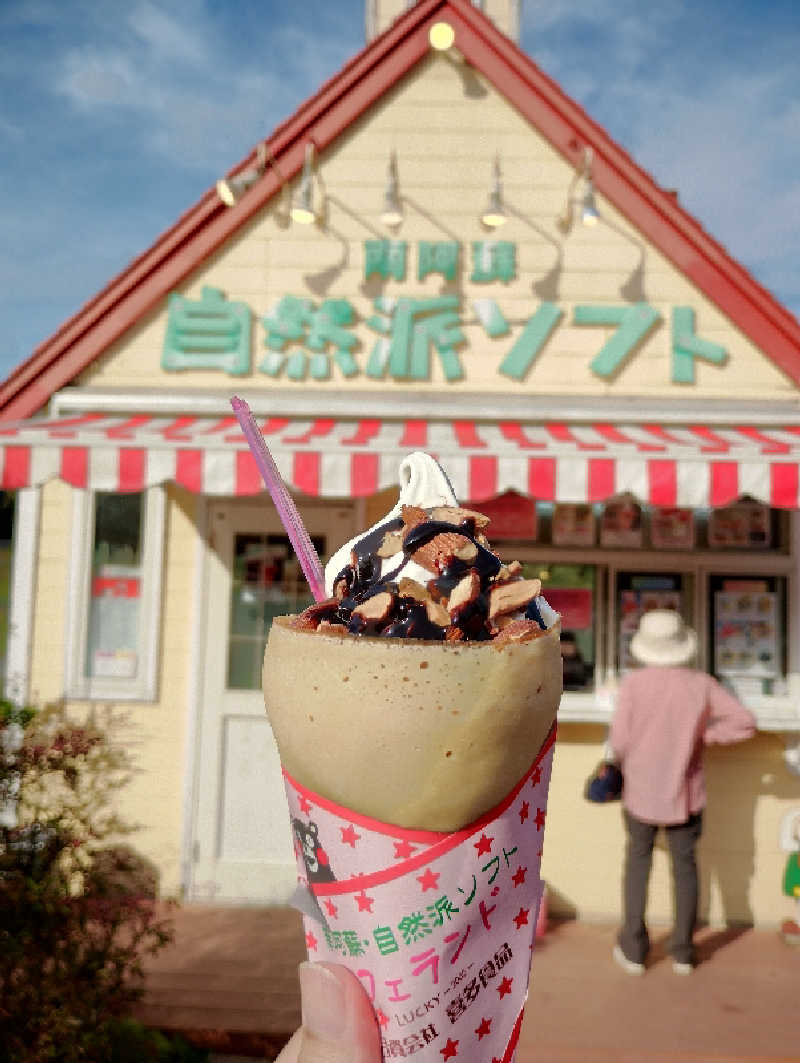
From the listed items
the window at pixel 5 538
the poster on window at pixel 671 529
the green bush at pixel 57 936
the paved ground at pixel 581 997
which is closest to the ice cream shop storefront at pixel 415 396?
the poster on window at pixel 671 529

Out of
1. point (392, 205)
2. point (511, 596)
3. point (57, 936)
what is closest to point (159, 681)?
point (57, 936)

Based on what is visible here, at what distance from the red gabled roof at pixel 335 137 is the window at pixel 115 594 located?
900mm

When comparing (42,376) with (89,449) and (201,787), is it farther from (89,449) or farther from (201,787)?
(201,787)

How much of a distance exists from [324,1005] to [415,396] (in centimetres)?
395

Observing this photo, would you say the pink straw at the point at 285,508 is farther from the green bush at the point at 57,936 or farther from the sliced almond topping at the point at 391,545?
the green bush at the point at 57,936

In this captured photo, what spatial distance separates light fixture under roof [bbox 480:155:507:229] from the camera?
4773mm

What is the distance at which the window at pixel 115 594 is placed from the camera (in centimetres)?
498

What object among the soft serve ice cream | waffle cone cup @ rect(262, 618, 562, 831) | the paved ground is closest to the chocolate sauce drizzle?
the soft serve ice cream

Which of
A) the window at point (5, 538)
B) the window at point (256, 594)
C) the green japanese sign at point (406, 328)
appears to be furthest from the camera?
the window at point (5, 538)

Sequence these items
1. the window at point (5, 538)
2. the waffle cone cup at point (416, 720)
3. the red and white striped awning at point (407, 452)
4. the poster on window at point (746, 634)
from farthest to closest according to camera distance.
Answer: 1. the window at point (5, 538)
2. the poster on window at point (746, 634)
3. the red and white striped awning at point (407, 452)
4. the waffle cone cup at point (416, 720)

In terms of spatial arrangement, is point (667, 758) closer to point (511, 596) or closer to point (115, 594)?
point (511, 596)

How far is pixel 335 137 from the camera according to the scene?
5082 mm

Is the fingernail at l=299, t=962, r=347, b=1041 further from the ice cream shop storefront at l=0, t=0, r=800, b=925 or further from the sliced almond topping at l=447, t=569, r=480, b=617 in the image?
the ice cream shop storefront at l=0, t=0, r=800, b=925

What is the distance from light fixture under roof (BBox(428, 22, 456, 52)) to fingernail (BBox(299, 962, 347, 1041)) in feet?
17.7
